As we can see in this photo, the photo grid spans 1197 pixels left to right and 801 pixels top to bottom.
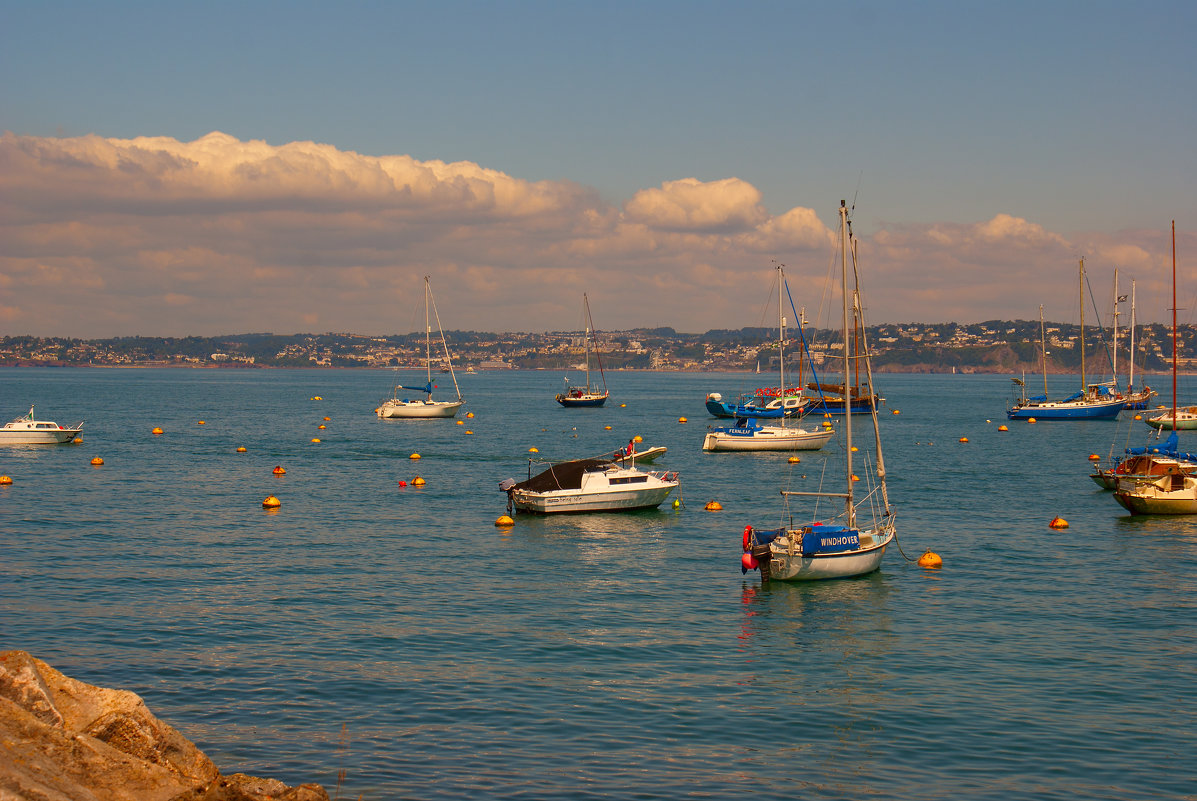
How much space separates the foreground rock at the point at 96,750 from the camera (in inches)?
574

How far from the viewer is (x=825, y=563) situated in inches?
1558

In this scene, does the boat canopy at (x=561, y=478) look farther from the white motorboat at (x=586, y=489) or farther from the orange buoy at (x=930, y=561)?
the orange buoy at (x=930, y=561)

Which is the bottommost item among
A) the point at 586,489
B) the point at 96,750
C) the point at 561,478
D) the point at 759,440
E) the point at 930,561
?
the point at 930,561

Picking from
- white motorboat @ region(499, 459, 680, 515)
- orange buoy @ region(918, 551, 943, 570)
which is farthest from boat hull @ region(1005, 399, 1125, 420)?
orange buoy @ region(918, 551, 943, 570)

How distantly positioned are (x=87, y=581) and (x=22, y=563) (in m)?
→ 5.37

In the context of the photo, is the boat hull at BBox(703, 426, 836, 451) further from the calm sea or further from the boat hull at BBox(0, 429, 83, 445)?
the boat hull at BBox(0, 429, 83, 445)

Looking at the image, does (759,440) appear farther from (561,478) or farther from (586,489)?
(561,478)

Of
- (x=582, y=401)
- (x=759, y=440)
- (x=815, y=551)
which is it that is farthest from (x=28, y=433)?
(x=582, y=401)

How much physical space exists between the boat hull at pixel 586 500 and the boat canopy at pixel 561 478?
0.52 m

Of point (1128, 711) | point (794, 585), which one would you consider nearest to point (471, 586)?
point (794, 585)

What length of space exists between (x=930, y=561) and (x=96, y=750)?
115 ft

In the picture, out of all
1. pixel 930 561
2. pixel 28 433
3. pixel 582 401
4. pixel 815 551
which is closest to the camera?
pixel 815 551

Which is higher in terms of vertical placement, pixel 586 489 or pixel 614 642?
pixel 586 489

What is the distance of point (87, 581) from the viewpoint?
39.0 meters
